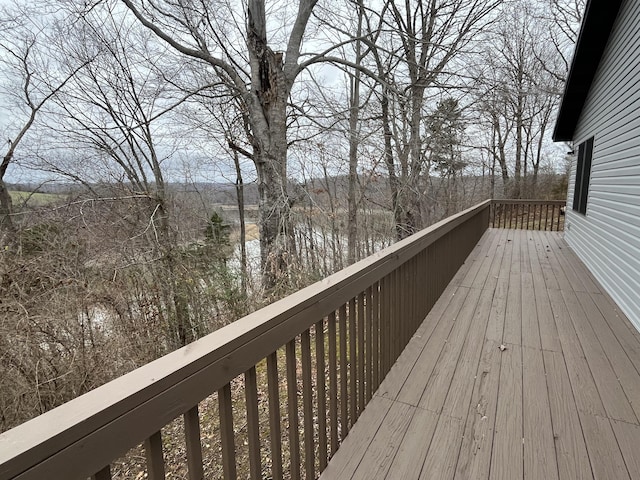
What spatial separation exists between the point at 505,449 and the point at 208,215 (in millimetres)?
8808

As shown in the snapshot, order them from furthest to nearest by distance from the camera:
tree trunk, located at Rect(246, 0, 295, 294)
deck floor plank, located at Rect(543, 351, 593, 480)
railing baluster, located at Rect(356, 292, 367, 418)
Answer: tree trunk, located at Rect(246, 0, 295, 294) → railing baluster, located at Rect(356, 292, 367, 418) → deck floor plank, located at Rect(543, 351, 593, 480)

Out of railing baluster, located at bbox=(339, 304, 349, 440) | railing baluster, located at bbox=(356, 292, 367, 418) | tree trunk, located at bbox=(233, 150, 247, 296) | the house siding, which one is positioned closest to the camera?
railing baluster, located at bbox=(339, 304, 349, 440)

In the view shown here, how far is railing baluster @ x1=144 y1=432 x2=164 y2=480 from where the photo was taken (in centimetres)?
79

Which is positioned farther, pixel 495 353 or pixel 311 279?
pixel 311 279

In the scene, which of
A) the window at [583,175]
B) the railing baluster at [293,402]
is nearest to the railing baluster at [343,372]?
the railing baluster at [293,402]

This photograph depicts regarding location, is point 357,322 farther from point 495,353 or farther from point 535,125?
point 535,125

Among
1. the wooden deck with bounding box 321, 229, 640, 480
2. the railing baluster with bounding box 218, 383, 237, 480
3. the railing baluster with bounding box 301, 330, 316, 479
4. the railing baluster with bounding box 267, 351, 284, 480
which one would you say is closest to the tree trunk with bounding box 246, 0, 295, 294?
the wooden deck with bounding box 321, 229, 640, 480

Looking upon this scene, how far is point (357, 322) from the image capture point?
1.93 metres

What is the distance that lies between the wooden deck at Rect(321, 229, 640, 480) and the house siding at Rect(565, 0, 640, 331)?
47 centimetres

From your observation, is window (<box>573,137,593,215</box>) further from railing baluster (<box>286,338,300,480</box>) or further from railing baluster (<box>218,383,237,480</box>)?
railing baluster (<box>218,383,237,480</box>)

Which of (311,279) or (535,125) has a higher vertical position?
(535,125)

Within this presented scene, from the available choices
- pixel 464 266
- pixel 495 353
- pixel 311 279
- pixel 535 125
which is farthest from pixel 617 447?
pixel 535 125

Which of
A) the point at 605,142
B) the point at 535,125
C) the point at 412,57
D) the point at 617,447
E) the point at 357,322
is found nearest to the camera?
the point at 617,447

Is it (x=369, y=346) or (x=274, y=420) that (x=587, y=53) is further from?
(x=274, y=420)
